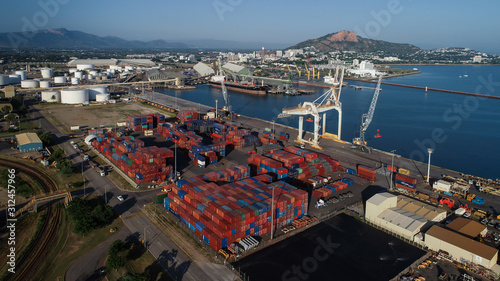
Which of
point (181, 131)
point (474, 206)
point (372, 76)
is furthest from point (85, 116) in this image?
point (372, 76)

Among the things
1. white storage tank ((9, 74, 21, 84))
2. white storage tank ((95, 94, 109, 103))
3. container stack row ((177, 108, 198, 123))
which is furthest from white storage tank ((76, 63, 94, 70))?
container stack row ((177, 108, 198, 123))

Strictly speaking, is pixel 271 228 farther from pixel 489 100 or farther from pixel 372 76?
pixel 372 76

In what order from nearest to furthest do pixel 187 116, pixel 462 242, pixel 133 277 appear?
pixel 133 277 → pixel 462 242 → pixel 187 116

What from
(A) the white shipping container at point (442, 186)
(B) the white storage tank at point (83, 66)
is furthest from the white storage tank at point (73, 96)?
(B) the white storage tank at point (83, 66)

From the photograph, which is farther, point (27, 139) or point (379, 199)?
point (27, 139)

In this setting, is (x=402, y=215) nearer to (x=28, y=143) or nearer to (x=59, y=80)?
(x=28, y=143)

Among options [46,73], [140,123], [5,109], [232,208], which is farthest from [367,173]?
[46,73]

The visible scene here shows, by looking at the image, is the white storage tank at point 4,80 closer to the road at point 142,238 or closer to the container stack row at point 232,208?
the road at point 142,238
